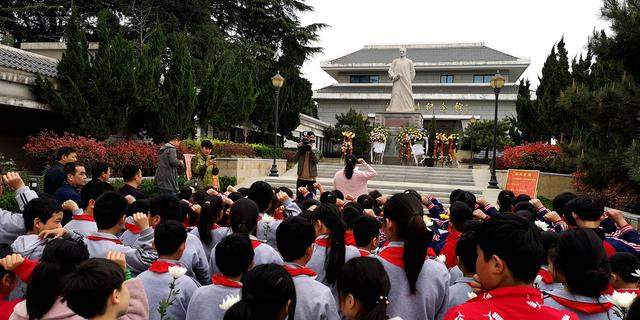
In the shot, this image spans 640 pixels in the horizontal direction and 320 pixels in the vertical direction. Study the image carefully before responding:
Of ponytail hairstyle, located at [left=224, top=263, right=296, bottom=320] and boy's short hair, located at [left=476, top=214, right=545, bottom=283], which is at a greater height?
boy's short hair, located at [left=476, top=214, right=545, bottom=283]

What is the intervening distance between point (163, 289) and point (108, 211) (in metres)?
0.88

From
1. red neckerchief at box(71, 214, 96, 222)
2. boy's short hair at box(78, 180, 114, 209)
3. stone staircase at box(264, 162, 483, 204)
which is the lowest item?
stone staircase at box(264, 162, 483, 204)

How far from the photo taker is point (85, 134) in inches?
502

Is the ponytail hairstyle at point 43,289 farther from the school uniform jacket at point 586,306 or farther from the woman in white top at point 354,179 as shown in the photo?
the woman in white top at point 354,179

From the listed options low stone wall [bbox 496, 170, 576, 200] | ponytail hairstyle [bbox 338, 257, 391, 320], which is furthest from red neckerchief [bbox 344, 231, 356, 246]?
low stone wall [bbox 496, 170, 576, 200]

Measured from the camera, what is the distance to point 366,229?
350cm

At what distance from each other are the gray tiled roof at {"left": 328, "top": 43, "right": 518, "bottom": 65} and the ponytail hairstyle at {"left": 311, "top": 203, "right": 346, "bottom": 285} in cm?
3887

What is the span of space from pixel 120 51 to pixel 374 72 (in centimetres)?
3083

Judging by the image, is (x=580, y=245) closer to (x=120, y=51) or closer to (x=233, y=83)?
(x=120, y=51)

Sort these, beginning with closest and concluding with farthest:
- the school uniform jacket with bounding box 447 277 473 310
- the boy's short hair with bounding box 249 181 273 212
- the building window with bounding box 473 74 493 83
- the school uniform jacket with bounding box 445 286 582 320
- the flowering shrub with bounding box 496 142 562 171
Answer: the school uniform jacket with bounding box 445 286 582 320, the school uniform jacket with bounding box 447 277 473 310, the boy's short hair with bounding box 249 181 273 212, the flowering shrub with bounding box 496 142 562 171, the building window with bounding box 473 74 493 83

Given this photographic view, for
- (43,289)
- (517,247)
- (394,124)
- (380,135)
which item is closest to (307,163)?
(43,289)

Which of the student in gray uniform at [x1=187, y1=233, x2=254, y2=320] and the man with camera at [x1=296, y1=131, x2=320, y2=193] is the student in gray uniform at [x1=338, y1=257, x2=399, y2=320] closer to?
the student in gray uniform at [x1=187, y1=233, x2=254, y2=320]

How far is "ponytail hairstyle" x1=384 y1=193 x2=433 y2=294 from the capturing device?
108 inches

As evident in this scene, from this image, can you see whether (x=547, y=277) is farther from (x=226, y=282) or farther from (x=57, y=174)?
(x=57, y=174)
